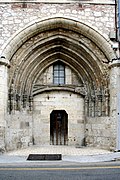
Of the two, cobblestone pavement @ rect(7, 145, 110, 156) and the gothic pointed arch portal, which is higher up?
the gothic pointed arch portal

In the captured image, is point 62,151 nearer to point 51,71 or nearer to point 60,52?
point 51,71

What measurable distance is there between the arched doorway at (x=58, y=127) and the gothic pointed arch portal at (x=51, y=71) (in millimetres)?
210

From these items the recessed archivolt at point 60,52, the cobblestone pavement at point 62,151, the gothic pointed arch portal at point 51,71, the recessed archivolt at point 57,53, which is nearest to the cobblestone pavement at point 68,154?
the cobblestone pavement at point 62,151

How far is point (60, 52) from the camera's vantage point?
12555 millimetres

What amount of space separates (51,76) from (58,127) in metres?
2.26

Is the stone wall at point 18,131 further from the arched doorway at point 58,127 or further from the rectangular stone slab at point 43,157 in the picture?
the rectangular stone slab at point 43,157

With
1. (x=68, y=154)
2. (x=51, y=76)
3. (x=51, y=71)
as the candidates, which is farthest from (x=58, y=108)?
(x=68, y=154)

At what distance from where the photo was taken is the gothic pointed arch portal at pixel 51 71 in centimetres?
1142

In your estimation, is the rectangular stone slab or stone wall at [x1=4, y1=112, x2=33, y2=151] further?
stone wall at [x1=4, y1=112, x2=33, y2=151]

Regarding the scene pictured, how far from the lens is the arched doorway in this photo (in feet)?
41.5

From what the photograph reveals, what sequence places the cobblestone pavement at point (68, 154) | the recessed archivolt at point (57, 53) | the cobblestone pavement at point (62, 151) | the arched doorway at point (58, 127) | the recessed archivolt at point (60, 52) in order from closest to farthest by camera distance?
the cobblestone pavement at point (68, 154), the cobblestone pavement at point (62, 151), the recessed archivolt at point (60, 52), the recessed archivolt at point (57, 53), the arched doorway at point (58, 127)

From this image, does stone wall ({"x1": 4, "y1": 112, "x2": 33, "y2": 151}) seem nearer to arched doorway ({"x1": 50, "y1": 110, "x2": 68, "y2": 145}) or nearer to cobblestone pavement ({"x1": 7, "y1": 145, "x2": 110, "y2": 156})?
cobblestone pavement ({"x1": 7, "y1": 145, "x2": 110, "y2": 156})

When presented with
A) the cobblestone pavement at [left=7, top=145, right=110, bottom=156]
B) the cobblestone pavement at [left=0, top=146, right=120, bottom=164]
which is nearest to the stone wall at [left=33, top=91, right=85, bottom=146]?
the cobblestone pavement at [left=0, top=146, right=120, bottom=164]

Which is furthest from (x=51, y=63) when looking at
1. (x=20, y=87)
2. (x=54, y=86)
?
(x=20, y=87)
